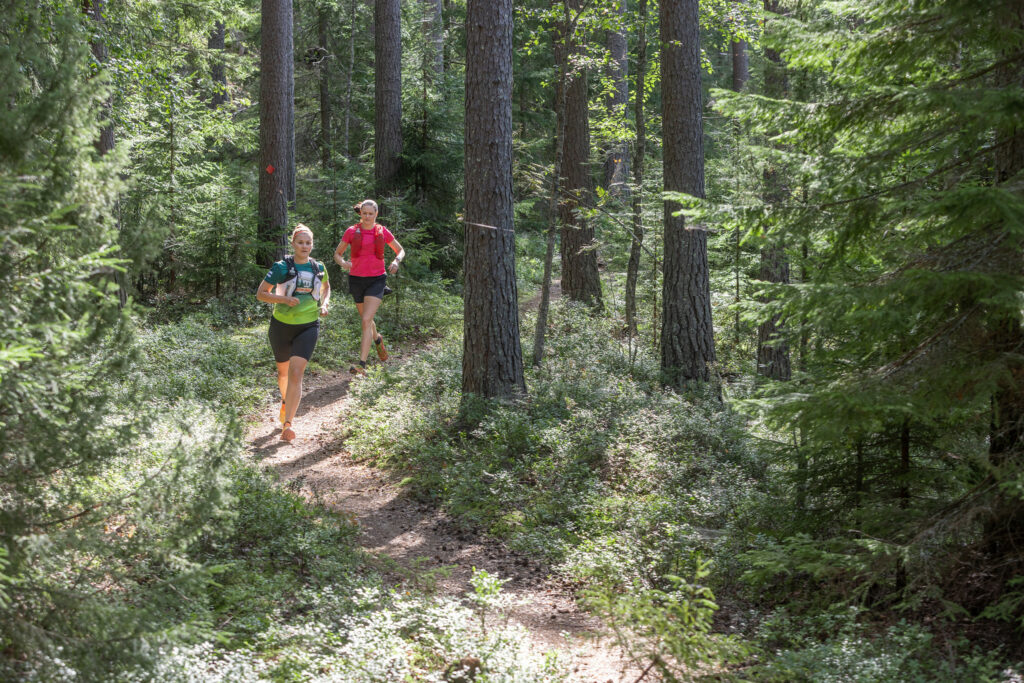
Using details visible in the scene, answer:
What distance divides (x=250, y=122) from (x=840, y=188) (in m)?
19.8

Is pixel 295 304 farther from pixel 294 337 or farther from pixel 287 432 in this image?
pixel 287 432

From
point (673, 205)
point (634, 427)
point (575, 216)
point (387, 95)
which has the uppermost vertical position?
point (387, 95)

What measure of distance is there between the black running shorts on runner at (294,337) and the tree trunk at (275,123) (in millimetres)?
7674

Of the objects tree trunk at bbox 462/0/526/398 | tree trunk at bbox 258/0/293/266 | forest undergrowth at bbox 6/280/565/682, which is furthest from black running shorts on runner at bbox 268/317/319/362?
tree trunk at bbox 258/0/293/266

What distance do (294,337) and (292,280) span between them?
684mm

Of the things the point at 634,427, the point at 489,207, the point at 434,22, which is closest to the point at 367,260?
the point at 489,207

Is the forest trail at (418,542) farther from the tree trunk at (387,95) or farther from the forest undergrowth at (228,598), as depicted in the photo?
the tree trunk at (387,95)

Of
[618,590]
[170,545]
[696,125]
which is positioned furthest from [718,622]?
[696,125]

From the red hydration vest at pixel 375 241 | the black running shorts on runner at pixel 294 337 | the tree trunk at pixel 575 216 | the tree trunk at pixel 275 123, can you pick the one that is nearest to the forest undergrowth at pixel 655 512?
the black running shorts on runner at pixel 294 337

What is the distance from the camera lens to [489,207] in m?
9.04

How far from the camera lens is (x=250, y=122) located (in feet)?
70.0

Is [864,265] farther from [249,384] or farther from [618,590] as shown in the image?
[249,384]

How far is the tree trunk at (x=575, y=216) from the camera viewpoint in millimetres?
15805

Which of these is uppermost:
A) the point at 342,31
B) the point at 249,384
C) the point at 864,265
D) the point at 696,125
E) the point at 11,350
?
the point at 342,31
